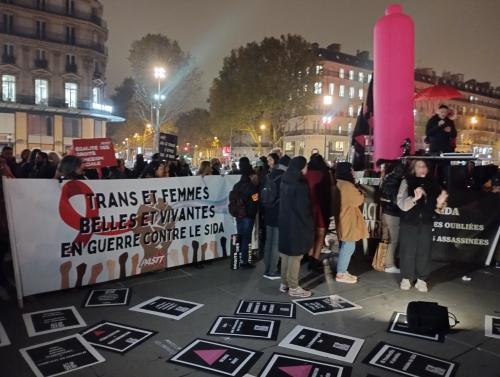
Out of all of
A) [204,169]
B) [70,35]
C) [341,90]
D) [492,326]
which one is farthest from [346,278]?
[341,90]

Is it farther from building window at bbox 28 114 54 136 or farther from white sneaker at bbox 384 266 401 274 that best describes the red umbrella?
building window at bbox 28 114 54 136

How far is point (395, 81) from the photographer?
11.3 m

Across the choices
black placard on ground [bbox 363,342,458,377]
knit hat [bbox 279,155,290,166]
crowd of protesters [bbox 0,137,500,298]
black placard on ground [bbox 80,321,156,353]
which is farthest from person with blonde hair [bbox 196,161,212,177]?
black placard on ground [bbox 363,342,458,377]

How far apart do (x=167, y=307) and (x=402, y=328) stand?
2883 mm

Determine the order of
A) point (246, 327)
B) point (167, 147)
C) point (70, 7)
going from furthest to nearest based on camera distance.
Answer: point (70, 7)
point (167, 147)
point (246, 327)

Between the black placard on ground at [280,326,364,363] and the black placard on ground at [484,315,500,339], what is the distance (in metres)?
1.56

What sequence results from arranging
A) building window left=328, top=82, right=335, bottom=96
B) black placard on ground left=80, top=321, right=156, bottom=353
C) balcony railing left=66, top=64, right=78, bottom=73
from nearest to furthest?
1. black placard on ground left=80, top=321, right=156, bottom=353
2. balcony railing left=66, top=64, right=78, bottom=73
3. building window left=328, top=82, right=335, bottom=96

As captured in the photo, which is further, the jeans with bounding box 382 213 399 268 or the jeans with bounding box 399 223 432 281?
the jeans with bounding box 382 213 399 268

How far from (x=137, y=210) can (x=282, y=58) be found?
114ft

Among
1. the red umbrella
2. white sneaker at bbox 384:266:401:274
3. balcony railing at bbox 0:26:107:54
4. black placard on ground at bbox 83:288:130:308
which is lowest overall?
black placard on ground at bbox 83:288:130:308

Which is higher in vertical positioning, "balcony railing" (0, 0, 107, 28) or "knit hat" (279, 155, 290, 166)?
"balcony railing" (0, 0, 107, 28)

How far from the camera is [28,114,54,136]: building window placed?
163 ft

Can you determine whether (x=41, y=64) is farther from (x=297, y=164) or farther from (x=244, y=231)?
(x=297, y=164)

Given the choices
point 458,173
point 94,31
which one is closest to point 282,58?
point 94,31
